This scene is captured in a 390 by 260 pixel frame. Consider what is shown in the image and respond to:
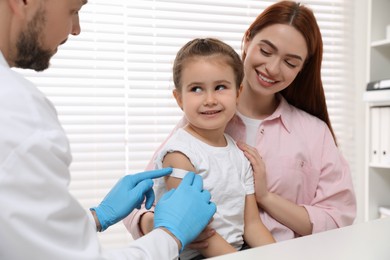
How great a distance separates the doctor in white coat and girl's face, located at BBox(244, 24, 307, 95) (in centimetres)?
72

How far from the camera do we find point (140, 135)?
8.16ft

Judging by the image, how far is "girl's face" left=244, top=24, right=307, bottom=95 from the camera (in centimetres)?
148

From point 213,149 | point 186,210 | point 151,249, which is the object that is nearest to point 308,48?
point 213,149

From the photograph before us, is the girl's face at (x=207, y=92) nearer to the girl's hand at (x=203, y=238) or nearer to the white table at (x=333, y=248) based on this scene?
the girl's hand at (x=203, y=238)

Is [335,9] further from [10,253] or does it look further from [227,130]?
[10,253]

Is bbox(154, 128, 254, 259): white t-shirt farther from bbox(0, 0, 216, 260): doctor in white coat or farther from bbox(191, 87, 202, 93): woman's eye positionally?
bbox(0, 0, 216, 260): doctor in white coat

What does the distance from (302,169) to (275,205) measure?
7.7 inches

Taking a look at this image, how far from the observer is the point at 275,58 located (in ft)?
4.89

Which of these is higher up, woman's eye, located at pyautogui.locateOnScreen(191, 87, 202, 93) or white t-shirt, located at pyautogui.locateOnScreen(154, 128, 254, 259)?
woman's eye, located at pyautogui.locateOnScreen(191, 87, 202, 93)

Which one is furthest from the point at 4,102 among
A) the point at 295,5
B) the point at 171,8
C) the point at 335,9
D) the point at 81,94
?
the point at 335,9

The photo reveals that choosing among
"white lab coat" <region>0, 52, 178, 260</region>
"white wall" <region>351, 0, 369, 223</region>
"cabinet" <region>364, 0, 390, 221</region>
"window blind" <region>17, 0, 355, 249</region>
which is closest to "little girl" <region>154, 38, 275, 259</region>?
"white lab coat" <region>0, 52, 178, 260</region>

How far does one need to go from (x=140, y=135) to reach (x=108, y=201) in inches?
48.0

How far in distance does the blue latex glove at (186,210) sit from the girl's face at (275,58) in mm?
500

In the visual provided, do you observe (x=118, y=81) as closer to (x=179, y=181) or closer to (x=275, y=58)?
(x=275, y=58)
